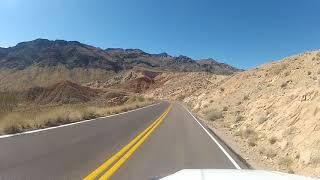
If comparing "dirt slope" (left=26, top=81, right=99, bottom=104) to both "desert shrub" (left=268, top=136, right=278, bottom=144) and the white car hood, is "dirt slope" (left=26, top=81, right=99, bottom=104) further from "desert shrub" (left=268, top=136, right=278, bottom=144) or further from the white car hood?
the white car hood

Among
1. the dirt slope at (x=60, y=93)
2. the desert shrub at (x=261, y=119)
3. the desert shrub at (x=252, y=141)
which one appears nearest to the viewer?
the desert shrub at (x=252, y=141)

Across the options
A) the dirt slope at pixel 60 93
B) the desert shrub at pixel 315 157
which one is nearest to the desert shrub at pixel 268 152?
the desert shrub at pixel 315 157

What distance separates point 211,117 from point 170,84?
118m

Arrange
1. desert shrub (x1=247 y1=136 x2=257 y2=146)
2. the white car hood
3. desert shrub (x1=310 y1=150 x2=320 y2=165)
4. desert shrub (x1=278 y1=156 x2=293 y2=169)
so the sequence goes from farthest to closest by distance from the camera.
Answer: desert shrub (x1=247 y1=136 x2=257 y2=146)
desert shrub (x1=278 y1=156 x2=293 y2=169)
desert shrub (x1=310 y1=150 x2=320 y2=165)
the white car hood

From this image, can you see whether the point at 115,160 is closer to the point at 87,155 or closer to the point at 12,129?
the point at 87,155

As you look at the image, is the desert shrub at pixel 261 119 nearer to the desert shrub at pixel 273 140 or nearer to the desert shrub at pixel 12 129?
the desert shrub at pixel 273 140

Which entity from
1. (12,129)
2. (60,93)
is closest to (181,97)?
(60,93)

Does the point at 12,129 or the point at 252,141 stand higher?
the point at 12,129

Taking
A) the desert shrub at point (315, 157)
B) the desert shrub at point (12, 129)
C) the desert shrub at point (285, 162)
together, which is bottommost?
the desert shrub at point (285, 162)

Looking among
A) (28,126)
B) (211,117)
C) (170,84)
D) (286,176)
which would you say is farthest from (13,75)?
(286,176)

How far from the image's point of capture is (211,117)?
1430 inches

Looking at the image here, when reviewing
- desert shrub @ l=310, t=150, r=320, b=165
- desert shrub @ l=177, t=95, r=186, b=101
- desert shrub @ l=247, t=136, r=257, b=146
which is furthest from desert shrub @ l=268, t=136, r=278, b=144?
desert shrub @ l=177, t=95, r=186, b=101

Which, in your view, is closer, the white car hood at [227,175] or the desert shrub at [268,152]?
the white car hood at [227,175]

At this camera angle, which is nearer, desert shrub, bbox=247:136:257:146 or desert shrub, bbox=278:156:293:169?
desert shrub, bbox=278:156:293:169
